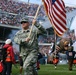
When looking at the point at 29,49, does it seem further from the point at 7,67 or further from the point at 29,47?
the point at 7,67

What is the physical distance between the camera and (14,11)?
57281 millimetres

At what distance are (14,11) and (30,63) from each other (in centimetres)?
4892

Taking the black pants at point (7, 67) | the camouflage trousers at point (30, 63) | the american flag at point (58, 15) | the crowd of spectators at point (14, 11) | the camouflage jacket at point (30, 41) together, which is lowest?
the black pants at point (7, 67)

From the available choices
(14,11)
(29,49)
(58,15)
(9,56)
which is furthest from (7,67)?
(14,11)

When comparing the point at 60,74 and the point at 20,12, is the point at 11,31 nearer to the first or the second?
the point at 20,12

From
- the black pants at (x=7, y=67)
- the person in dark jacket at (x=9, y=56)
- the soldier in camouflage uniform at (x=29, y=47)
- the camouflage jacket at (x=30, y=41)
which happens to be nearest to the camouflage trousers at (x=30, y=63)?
the soldier in camouflage uniform at (x=29, y=47)

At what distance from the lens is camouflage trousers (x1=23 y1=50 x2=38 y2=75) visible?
8641 millimetres

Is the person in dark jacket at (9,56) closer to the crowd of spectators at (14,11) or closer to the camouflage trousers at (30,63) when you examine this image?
the camouflage trousers at (30,63)

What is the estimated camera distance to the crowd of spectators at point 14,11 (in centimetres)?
5347

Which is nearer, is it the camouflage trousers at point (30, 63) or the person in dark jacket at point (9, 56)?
the camouflage trousers at point (30, 63)

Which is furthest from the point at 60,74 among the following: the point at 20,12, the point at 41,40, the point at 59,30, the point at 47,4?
the point at 20,12

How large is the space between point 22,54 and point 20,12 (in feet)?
161

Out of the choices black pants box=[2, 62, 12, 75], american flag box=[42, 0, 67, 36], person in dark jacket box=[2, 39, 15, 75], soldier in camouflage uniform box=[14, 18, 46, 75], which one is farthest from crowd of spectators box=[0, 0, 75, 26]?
soldier in camouflage uniform box=[14, 18, 46, 75]

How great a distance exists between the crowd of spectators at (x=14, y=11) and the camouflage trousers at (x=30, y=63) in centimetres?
4345
